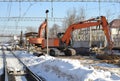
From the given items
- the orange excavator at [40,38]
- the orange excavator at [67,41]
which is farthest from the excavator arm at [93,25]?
the orange excavator at [40,38]

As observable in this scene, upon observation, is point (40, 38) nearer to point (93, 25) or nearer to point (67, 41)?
point (67, 41)

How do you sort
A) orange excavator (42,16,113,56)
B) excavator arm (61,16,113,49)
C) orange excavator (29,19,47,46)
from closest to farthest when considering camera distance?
excavator arm (61,16,113,49) < orange excavator (42,16,113,56) < orange excavator (29,19,47,46)

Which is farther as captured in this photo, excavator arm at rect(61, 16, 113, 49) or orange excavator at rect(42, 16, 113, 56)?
orange excavator at rect(42, 16, 113, 56)

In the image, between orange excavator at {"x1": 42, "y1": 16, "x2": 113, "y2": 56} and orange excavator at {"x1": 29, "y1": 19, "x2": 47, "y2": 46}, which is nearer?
orange excavator at {"x1": 42, "y1": 16, "x2": 113, "y2": 56}

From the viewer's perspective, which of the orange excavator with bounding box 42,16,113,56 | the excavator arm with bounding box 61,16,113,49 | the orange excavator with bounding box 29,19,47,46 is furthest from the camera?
the orange excavator with bounding box 29,19,47,46

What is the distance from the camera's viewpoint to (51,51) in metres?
43.3

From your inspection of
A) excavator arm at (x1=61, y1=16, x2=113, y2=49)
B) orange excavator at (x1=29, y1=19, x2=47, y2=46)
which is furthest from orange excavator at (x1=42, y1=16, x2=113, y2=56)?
orange excavator at (x1=29, y1=19, x2=47, y2=46)

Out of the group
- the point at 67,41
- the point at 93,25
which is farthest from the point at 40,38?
the point at 93,25

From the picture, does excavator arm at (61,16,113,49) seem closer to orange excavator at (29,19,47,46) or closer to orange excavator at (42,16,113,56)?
orange excavator at (42,16,113,56)

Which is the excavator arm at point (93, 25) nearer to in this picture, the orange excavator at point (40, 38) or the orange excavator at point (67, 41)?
the orange excavator at point (67, 41)

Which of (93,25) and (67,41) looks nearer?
(93,25)

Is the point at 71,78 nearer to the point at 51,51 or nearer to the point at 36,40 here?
the point at 51,51

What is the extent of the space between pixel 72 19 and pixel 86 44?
53.4m

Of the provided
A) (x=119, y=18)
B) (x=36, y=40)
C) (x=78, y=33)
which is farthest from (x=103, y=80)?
(x=119, y=18)
